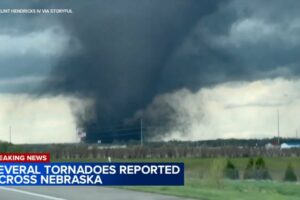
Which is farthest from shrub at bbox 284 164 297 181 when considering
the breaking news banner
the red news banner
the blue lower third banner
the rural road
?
the rural road

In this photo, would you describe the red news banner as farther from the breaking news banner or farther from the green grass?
the green grass

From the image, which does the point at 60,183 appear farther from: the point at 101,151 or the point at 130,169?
the point at 101,151

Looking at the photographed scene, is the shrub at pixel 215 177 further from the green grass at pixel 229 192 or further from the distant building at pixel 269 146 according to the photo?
the distant building at pixel 269 146

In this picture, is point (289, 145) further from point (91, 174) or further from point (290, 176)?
point (91, 174)

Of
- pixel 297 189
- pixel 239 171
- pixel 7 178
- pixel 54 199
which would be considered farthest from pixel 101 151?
pixel 54 199

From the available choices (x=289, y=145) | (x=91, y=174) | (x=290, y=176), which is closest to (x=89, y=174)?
(x=91, y=174)
